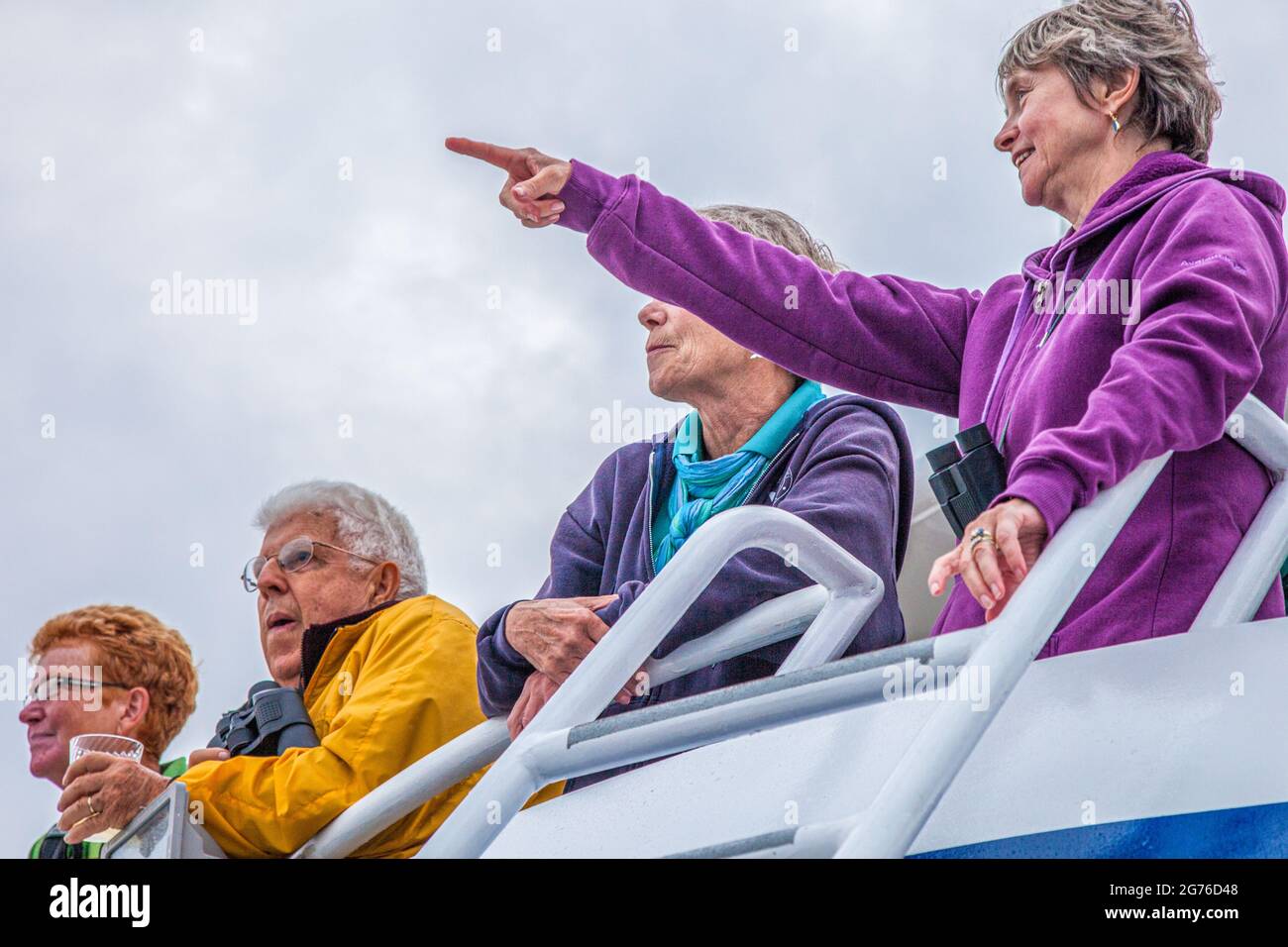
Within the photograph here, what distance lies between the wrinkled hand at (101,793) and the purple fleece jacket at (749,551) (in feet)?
1.80

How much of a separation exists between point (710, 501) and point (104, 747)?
95 centimetres

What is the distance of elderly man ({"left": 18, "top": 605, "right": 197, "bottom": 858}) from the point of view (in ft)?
10.7

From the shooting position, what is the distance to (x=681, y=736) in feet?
4.68

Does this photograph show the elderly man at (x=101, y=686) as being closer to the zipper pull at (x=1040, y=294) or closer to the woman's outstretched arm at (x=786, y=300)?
the woman's outstretched arm at (x=786, y=300)

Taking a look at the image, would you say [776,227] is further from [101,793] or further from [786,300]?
[101,793]

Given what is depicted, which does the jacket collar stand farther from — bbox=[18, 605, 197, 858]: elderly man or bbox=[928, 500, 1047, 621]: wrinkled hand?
bbox=[928, 500, 1047, 621]: wrinkled hand

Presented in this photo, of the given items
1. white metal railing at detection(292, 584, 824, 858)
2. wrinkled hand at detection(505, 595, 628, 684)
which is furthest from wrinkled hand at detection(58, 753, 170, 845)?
wrinkled hand at detection(505, 595, 628, 684)

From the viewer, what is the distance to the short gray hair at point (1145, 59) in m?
2.08

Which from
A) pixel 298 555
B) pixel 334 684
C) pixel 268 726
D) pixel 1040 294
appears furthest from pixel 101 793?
pixel 1040 294

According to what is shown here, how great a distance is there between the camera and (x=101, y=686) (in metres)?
3.30

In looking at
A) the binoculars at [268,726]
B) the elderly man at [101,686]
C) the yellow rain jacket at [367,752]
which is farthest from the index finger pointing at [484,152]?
the elderly man at [101,686]

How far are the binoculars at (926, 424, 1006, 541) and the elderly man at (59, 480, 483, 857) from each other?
0.95 m
